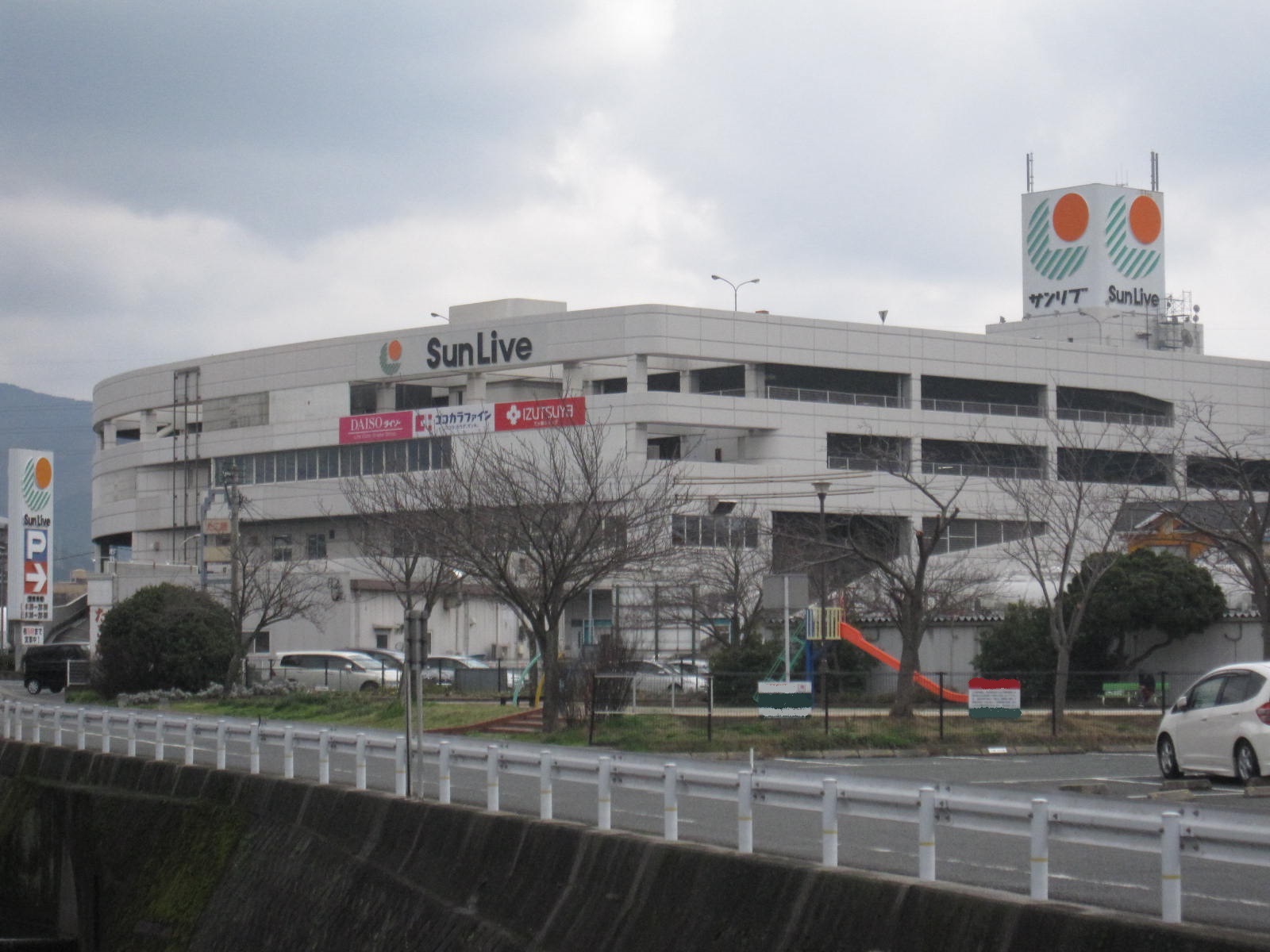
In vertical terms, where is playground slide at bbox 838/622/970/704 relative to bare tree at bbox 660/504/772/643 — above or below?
below

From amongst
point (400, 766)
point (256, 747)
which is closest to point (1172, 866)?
point (400, 766)

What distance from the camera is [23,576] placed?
68750mm

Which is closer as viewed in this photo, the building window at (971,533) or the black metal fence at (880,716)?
the black metal fence at (880,716)

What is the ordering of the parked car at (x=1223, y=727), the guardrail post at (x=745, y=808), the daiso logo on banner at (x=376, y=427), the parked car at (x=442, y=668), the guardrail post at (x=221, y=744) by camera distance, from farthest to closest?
the daiso logo on banner at (x=376, y=427) < the parked car at (x=442, y=668) < the guardrail post at (x=221, y=744) < the parked car at (x=1223, y=727) < the guardrail post at (x=745, y=808)

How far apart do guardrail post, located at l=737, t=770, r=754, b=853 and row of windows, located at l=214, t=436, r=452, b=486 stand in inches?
2524

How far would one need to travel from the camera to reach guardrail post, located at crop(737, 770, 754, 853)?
11383 millimetres

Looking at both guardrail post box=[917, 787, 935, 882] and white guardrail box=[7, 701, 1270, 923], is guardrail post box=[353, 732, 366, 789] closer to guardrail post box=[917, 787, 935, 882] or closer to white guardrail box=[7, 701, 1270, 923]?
white guardrail box=[7, 701, 1270, 923]

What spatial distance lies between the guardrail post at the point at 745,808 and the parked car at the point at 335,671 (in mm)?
37521

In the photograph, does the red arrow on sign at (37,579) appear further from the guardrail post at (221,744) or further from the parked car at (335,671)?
the guardrail post at (221,744)

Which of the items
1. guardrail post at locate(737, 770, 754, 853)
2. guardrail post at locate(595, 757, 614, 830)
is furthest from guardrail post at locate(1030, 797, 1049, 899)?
guardrail post at locate(595, 757, 614, 830)

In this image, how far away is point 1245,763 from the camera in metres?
19.4

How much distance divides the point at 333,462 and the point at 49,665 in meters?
29.8

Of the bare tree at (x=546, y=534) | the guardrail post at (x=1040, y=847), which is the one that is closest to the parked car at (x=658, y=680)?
the bare tree at (x=546, y=534)

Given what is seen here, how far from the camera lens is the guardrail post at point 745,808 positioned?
11.4 m
